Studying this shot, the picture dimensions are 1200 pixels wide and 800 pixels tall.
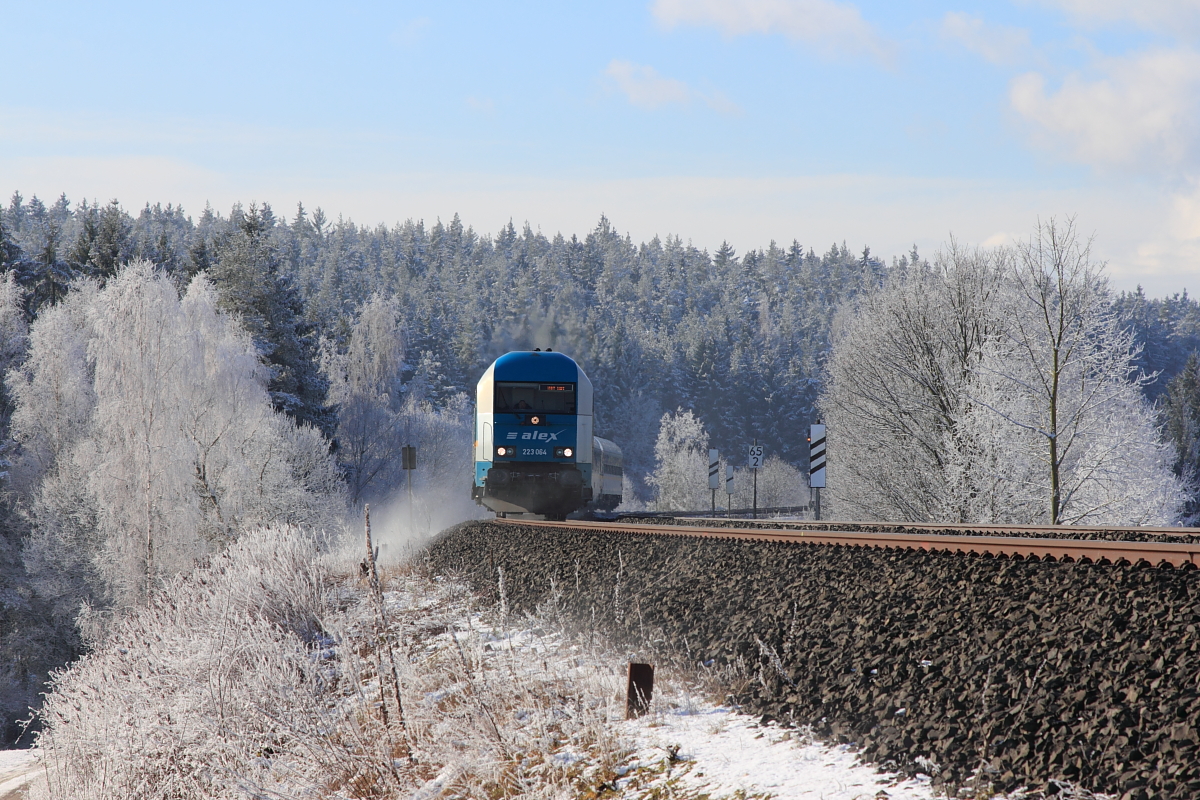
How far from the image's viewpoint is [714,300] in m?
145

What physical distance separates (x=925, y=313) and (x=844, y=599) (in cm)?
2371

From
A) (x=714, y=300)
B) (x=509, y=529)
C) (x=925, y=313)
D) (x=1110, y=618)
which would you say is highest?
(x=714, y=300)

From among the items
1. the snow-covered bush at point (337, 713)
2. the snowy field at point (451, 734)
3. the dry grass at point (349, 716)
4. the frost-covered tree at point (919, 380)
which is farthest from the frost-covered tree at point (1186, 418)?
the snowy field at point (451, 734)

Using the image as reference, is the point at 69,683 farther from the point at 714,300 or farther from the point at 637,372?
the point at 714,300

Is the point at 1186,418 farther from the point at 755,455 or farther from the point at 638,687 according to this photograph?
the point at 638,687

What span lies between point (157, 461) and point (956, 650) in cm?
2807

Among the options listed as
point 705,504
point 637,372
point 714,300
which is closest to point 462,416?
point 705,504

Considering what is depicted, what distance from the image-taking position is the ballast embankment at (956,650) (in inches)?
157

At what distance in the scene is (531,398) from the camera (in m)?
19.5

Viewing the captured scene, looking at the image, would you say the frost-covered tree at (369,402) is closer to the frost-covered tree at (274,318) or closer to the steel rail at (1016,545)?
the frost-covered tree at (274,318)

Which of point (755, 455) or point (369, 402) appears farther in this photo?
point (369, 402)

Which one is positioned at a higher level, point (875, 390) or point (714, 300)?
point (714, 300)

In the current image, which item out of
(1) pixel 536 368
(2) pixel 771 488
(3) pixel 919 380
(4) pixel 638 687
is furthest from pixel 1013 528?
(2) pixel 771 488

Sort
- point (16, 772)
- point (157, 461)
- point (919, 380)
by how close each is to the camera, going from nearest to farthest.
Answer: point (16, 772)
point (919, 380)
point (157, 461)
